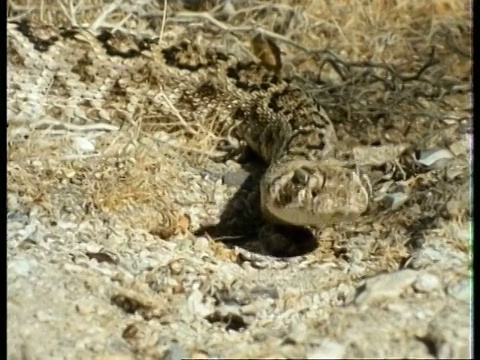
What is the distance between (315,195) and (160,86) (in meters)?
1.67

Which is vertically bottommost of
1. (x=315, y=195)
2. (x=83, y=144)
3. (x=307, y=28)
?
(x=83, y=144)

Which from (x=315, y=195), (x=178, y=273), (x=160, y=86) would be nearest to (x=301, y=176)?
(x=315, y=195)

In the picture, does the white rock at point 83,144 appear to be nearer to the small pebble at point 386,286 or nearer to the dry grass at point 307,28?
the dry grass at point 307,28

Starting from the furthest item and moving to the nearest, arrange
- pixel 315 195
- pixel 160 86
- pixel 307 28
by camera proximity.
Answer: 1. pixel 307 28
2. pixel 160 86
3. pixel 315 195

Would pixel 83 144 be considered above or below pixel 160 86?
below

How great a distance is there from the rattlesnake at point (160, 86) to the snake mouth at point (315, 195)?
381 mm

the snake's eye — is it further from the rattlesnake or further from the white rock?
the white rock

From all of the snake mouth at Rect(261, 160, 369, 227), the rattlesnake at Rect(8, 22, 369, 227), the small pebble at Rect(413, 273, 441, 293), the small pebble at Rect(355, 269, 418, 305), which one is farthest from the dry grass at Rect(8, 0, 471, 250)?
the small pebble at Rect(413, 273, 441, 293)

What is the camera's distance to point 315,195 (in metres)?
3.48

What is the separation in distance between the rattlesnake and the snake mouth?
381 millimetres

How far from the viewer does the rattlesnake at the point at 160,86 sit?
452 centimetres

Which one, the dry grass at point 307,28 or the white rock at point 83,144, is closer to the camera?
the white rock at point 83,144

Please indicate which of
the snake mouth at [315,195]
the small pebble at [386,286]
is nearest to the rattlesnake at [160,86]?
the snake mouth at [315,195]

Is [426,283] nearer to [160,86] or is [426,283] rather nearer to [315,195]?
[315,195]
